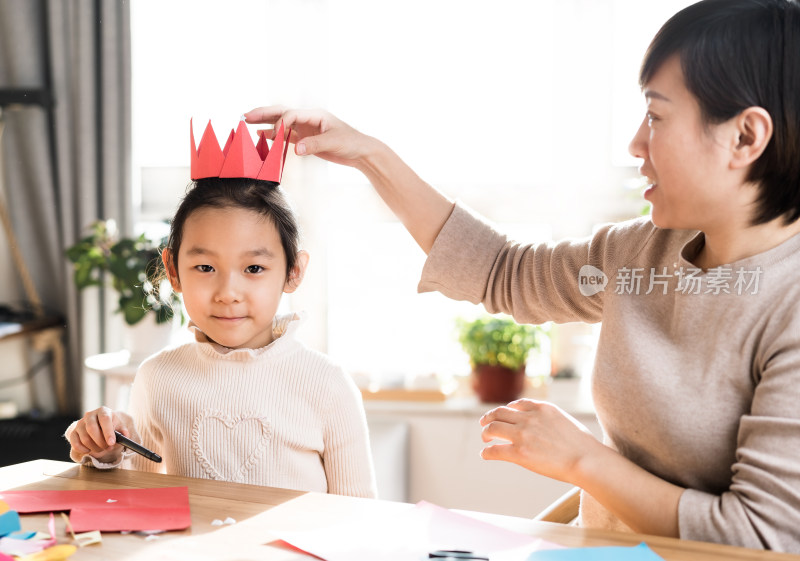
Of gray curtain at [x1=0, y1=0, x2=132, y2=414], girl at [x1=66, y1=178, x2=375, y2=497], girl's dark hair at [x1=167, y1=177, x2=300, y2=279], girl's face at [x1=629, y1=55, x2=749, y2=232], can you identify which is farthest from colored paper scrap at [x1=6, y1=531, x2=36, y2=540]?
gray curtain at [x1=0, y1=0, x2=132, y2=414]

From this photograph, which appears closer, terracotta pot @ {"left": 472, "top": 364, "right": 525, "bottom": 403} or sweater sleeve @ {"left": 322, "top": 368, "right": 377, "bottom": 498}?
sweater sleeve @ {"left": 322, "top": 368, "right": 377, "bottom": 498}

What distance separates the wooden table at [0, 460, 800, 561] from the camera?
0.80m

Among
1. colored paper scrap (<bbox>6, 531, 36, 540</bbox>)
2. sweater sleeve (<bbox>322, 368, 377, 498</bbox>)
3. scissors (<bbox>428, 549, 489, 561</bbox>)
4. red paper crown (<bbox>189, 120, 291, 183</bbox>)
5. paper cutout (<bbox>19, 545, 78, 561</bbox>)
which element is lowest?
sweater sleeve (<bbox>322, 368, 377, 498</bbox>)

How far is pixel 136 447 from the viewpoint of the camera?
104 cm

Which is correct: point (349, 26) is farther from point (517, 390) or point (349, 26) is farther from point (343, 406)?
point (343, 406)

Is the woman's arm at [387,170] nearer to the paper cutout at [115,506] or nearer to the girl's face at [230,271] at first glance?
the girl's face at [230,271]

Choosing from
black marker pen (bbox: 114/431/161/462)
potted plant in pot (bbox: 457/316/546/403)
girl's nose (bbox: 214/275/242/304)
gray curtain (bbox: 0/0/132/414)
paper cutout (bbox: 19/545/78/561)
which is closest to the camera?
paper cutout (bbox: 19/545/78/561)

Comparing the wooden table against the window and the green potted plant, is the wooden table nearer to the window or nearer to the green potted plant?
the green potted plant

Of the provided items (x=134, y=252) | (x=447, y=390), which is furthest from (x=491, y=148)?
(x=134, y=252)

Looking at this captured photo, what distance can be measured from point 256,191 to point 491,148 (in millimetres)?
1537

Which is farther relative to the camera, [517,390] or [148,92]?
[148,92]

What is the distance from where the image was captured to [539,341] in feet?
8.36

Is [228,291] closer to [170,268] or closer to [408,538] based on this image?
[170,268]

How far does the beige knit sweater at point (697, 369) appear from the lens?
2.81 feet
